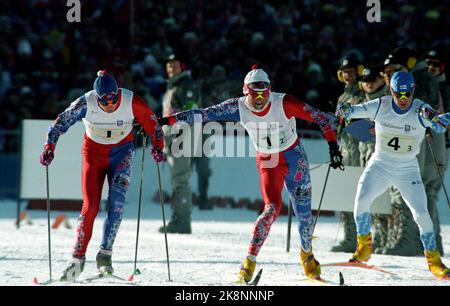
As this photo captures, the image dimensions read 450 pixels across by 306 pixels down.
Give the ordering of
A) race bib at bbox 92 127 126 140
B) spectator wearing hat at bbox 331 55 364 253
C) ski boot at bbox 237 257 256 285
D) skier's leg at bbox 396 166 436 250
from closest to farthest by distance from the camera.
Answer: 1. ski boot at bbox 237 257 256 285
2. race bib at bbox 92 127 126 140
3. skier's leg at bbox 396 166 436 250
4. spectator wearing hat at bbox 331 55 364 253

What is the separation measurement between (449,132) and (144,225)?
15.9 ft

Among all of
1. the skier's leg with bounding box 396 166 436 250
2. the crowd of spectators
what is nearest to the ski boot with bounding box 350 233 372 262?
the skier's leg with bounding box 396 166 436 250

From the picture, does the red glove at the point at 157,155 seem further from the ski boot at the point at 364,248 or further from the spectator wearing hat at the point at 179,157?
the spectator wearing hat at the point at 179,157

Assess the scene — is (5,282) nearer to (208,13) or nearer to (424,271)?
(424,271)

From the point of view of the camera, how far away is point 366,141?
11.3 metres

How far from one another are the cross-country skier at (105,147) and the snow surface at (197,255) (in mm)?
455

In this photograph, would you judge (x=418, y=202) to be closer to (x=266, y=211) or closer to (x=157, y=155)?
(x=266, y=211)

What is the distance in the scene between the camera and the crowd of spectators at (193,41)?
18.5 meters

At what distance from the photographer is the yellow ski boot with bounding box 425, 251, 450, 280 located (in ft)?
30.7

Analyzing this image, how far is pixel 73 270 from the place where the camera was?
9047mm

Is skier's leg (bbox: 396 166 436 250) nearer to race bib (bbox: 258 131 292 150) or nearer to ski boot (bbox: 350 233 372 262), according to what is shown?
ski boot (bbox: 350 233 372 262)

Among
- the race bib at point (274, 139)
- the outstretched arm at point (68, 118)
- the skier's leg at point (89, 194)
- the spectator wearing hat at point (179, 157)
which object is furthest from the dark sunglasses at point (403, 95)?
the spectator wearing hat at point (179, 157)

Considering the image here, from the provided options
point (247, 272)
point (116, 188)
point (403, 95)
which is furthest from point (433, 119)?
point (116, 188)
